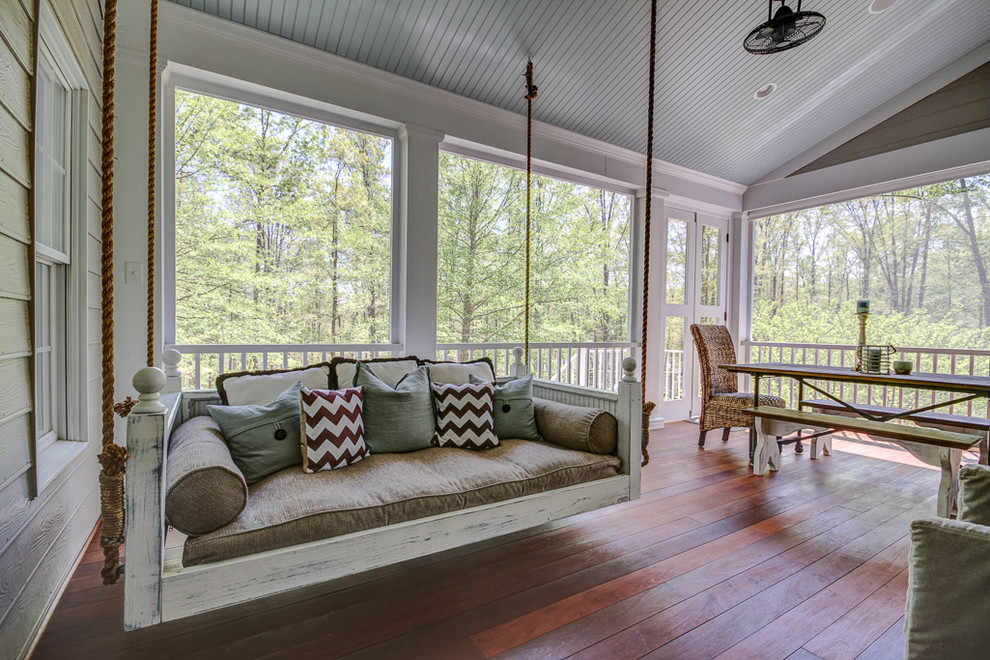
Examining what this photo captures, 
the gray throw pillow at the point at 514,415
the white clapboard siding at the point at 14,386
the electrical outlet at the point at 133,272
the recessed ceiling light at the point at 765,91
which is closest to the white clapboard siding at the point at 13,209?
the white clapboard siding at the point at 14,386

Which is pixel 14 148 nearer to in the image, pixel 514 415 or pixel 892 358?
pixel 514 415

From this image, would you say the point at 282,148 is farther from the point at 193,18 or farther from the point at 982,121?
the point at 982,121

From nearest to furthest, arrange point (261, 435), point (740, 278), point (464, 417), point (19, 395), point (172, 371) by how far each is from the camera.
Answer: point (19, 395)
point (261, 435)
point (172, 371)
point (464, 417)
point (740, 278)

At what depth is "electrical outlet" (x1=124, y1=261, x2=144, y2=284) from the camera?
2.39 metres

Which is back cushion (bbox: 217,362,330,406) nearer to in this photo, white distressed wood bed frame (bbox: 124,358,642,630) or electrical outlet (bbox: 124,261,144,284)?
white distressed wood bed frame (bbox: 124,358,642,630)

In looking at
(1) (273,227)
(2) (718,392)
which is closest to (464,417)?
(2) (718,392)

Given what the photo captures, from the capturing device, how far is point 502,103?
3.57m

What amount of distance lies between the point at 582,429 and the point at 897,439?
196 centimetres

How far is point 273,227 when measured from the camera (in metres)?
4.60

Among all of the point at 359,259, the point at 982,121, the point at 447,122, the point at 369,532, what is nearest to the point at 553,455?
the point at 369,532

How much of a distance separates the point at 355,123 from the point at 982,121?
5062mm

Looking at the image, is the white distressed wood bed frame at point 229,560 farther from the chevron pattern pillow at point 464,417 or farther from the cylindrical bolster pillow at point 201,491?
the chevron pattern pillow at point 464,417

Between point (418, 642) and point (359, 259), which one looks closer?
point (418, 642)

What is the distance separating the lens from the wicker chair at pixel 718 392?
12.5 feet
